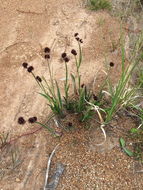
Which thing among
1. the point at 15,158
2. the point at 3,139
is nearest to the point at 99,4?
the point at 3,139

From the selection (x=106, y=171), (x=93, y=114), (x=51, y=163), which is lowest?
(x=106, y=171)

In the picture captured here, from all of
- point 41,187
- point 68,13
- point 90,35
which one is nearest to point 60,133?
point 41,187

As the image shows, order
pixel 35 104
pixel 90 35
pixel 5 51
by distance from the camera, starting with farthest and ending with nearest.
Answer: pixel 90 35
pixel 5 51
pixel 35 104

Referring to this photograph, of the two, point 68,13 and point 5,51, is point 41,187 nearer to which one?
point 5,51

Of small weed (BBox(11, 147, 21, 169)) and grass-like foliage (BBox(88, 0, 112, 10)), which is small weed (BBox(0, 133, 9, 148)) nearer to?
small weed (BBox(11, 147, 21, 169))

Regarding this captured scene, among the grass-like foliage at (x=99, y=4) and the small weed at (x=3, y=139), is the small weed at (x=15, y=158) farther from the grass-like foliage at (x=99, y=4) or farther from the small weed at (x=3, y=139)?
the grass-like foliage at (x=99, y=4)

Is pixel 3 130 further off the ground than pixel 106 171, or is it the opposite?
pixel 3 130

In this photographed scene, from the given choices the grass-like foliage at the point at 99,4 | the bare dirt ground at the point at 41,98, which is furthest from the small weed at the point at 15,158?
the grass-like foliage at the point at 99,4
